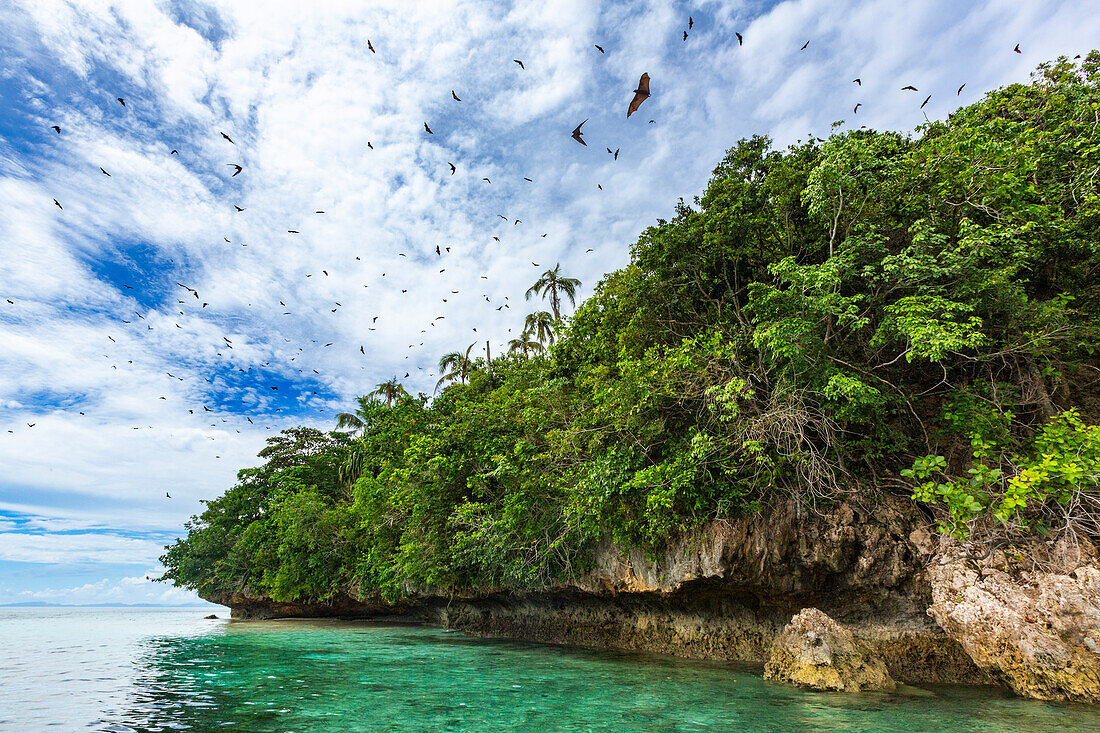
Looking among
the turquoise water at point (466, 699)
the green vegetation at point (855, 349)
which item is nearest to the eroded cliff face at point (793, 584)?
the green vegetation at point (855, 349)

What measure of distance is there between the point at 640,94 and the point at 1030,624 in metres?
8.92

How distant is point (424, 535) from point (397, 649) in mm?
3356

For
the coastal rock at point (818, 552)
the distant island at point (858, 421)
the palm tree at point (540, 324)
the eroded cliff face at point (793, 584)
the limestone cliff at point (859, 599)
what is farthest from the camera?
the palm tree at point (540, 324)

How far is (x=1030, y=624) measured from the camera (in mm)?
7262

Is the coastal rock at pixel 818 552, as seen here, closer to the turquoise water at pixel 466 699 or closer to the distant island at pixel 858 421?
the distant island at pixel 858 421

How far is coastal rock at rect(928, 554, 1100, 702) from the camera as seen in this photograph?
6895 millimetres

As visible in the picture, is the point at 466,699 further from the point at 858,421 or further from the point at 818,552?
the point at 858,421

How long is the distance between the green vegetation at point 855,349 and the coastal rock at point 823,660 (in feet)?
7.52

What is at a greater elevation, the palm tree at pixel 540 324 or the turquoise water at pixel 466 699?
the palm tree at pixel 540 324

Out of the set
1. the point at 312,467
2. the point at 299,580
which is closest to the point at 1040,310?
the point at 299,580

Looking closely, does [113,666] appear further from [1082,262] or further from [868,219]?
[1082,262]

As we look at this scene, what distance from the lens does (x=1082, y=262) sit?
379 inches

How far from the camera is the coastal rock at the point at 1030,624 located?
6895mm

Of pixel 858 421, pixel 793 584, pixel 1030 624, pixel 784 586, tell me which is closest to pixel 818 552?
pixel 793 584
